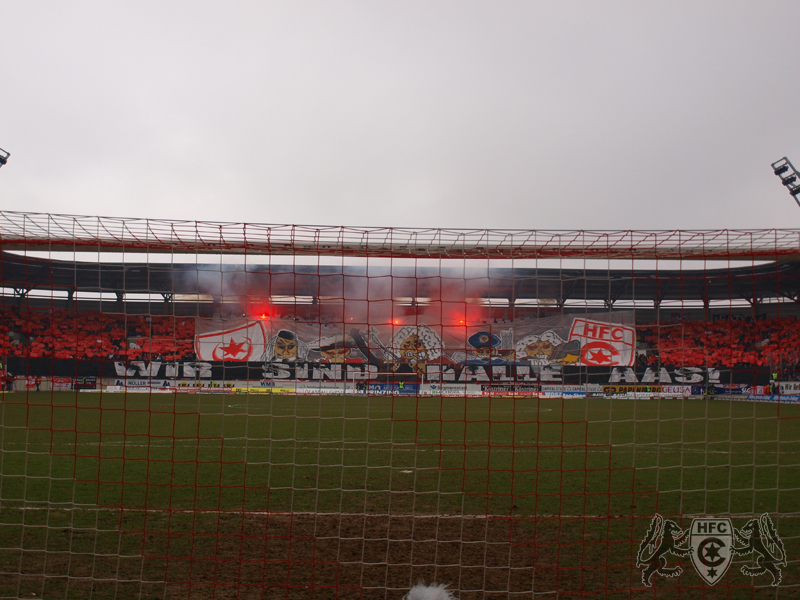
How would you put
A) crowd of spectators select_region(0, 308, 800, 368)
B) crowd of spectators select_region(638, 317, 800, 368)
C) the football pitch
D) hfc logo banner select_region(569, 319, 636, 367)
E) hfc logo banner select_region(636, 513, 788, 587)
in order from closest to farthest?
the football pitch → hfc logo banner select_region(636, 513, 788, 587) → hfc logo banner select_region(569, 319, 636, 367) → crowd of spectators select_region(638, 317, 800, 368) → crowd of spectators select_region(0, 308, 800, 368)

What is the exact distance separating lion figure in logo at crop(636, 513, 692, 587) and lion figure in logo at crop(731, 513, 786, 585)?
0.47 meters

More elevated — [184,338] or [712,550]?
[184,338]

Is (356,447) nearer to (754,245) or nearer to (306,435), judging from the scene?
(306,435)

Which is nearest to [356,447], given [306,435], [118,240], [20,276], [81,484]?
[306,435]

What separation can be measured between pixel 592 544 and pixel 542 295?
2597cm

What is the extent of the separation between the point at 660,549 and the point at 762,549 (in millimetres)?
1052

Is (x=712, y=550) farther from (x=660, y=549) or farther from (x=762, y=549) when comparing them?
(x=762, y=549)

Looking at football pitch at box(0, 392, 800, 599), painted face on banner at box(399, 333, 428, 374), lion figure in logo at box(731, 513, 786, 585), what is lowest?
football pitch at box(0, 392, 800, 599)

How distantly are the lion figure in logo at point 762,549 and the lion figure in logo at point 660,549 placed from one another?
1.55ft

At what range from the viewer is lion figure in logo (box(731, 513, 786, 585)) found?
16.5 ft

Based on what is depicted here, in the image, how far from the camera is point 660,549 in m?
5.33

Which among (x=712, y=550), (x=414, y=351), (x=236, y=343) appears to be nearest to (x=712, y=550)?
(x=712, y=550)

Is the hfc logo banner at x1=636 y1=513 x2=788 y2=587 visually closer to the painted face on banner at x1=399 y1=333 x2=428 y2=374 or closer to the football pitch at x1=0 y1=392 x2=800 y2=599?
the football pitch at x1=0 y1=392 x2=800 y2=599

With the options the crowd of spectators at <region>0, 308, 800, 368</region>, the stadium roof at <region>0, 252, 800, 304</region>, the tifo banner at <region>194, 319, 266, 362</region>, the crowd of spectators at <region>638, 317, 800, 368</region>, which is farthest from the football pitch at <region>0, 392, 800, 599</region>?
the stadium roof at <region>0, 252, 800, 304</region>
